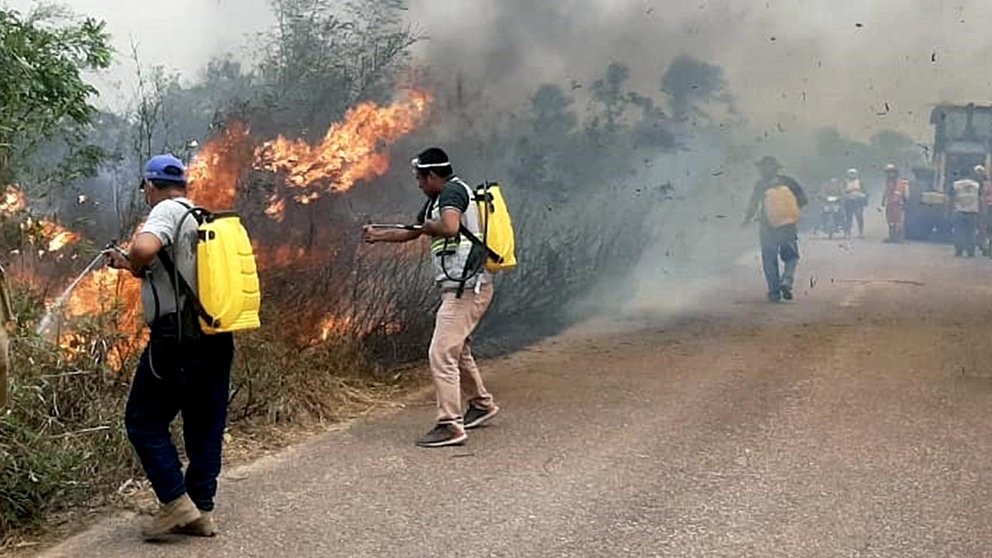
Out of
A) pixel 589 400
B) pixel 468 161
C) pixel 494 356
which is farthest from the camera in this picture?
pixel 468 161

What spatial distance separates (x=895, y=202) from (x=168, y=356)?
21.8 meters

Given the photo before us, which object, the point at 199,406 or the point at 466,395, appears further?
the point at 466,395

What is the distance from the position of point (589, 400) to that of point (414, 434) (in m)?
1.41

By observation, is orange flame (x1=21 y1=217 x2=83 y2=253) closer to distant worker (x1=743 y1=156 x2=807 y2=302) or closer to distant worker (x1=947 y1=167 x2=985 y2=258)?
distant worker (x1=743 y1=156 x2=807 y2=302)

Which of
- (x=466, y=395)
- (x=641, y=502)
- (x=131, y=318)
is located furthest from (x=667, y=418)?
(x=131, y=318)

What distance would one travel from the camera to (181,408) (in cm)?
495

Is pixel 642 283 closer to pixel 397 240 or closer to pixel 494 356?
pixel 494 356

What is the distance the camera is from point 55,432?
532 centimetres

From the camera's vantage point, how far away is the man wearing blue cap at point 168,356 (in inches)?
187

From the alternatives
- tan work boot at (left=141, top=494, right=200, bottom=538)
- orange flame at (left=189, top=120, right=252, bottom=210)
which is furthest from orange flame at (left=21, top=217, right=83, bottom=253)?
tan work boot at (left=141, top=494, right=200, bottom=538)

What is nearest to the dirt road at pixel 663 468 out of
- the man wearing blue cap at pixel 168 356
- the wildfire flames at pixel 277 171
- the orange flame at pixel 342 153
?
the man wearing blue cap at pixel 168 356

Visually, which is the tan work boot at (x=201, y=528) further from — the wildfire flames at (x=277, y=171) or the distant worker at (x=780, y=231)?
the distant worker at (x=780, y=231)

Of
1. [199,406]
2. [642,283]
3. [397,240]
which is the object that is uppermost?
[397,240]

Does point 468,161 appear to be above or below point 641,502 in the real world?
above
